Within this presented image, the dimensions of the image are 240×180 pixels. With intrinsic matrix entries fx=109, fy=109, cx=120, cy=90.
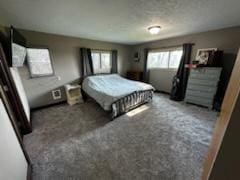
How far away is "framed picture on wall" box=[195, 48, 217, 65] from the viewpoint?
3.13m

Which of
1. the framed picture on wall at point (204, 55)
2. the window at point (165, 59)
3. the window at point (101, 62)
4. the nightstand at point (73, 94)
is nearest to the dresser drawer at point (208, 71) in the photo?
the framed picture on wall at point (204, 55)

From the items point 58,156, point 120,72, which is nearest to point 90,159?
point 58,156

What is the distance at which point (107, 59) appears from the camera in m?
4.83

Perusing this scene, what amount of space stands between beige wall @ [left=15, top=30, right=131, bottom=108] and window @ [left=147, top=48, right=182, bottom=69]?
2.50 metres

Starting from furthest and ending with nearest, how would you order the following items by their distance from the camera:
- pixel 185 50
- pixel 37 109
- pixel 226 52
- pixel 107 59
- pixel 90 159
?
pixel 107 59 < pixel 185 50 < pixel 37 109 < pixel 226 52 < pixel 90 159

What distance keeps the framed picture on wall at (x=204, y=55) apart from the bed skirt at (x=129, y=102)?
1.78m

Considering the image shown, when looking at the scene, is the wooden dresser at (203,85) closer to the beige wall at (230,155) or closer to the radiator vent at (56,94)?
the beige wall at (230,155)

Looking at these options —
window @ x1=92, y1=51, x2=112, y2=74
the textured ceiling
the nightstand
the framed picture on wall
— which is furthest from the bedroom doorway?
window @ x1=92, y1=51, x2=112, y2=74

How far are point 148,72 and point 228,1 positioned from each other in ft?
11.8

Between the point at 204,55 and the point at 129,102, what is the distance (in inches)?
107

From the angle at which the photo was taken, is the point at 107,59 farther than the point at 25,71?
Yes

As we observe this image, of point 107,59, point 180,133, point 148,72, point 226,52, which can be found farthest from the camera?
point 148,72

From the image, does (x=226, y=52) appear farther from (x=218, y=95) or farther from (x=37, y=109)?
(x=37, y=109)

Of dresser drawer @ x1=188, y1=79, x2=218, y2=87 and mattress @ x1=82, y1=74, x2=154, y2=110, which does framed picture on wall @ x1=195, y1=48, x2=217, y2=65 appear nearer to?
dresser drawer @ x1=188, y1=79, x2=218, y2=87
